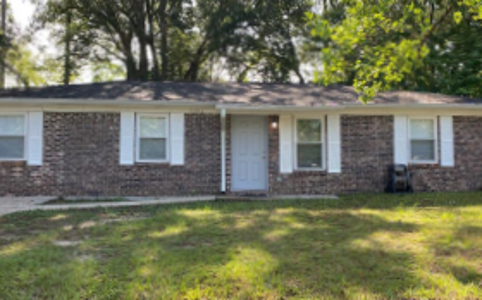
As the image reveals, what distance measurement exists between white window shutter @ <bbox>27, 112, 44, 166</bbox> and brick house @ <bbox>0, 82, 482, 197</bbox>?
0.02m

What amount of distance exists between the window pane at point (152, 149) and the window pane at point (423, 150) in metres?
6.68

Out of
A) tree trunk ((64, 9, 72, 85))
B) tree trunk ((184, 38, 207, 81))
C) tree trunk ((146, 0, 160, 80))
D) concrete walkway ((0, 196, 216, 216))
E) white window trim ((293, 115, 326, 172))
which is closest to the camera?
concrete walkway ((0, 196, 216, 216))

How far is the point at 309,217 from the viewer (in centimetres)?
621

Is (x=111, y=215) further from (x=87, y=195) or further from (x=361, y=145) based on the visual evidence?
(x=361, y=145)

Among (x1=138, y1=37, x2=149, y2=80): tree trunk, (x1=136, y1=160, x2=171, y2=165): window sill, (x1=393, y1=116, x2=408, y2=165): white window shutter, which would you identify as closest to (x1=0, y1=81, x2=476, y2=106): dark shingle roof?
(x1=393, y1=116, x2=408, y2=165): white window shutter

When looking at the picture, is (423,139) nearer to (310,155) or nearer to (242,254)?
(310,155)

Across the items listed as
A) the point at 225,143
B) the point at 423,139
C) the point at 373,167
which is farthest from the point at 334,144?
the point at 225,143

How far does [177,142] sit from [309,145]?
347 centimetres

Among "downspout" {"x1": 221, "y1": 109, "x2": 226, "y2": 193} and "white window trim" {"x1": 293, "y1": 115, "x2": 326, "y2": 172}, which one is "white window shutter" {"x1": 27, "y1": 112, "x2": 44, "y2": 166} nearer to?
"downspout" {"x1": 221, "y1": 109, "x2": 226, "y2": 193}

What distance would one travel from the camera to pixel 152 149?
9.15 m

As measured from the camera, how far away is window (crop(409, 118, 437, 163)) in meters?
9.59

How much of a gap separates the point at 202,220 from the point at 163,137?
382 centimetres

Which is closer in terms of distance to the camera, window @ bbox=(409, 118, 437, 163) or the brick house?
the brick house

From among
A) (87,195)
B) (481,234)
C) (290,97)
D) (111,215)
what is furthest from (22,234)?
(290,97)
